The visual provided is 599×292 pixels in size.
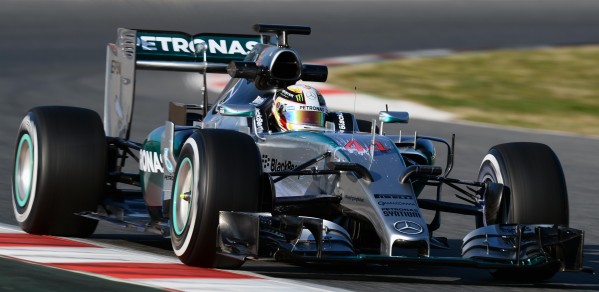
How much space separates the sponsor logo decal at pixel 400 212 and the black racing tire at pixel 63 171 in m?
2.30

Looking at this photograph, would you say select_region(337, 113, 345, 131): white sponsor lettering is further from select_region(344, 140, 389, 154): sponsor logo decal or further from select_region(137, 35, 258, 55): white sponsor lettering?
select_region(137, 35, 258, 55): white sponsor lettering

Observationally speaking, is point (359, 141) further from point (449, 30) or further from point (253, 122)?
point (449, 30)

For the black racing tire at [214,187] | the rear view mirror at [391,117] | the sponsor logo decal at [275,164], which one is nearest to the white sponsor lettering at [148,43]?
the sponsor logo decal at [275,164]

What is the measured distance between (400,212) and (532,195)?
3.05ft

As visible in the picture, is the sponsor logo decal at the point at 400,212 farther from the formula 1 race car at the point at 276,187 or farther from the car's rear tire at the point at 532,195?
the car's rear tire at the point at 532,195

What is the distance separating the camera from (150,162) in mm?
8664

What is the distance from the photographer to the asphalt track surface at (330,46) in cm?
782

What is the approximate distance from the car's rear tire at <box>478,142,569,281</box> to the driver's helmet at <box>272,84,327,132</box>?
119cm

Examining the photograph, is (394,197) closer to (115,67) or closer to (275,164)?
(275,164)

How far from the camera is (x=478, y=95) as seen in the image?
62.4 ft

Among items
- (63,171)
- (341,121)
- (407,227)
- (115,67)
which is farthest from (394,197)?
(115,67)

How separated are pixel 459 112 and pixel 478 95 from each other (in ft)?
5.72

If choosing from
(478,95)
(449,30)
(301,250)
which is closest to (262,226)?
(301,250)

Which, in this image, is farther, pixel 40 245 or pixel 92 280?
pixel 40 245
